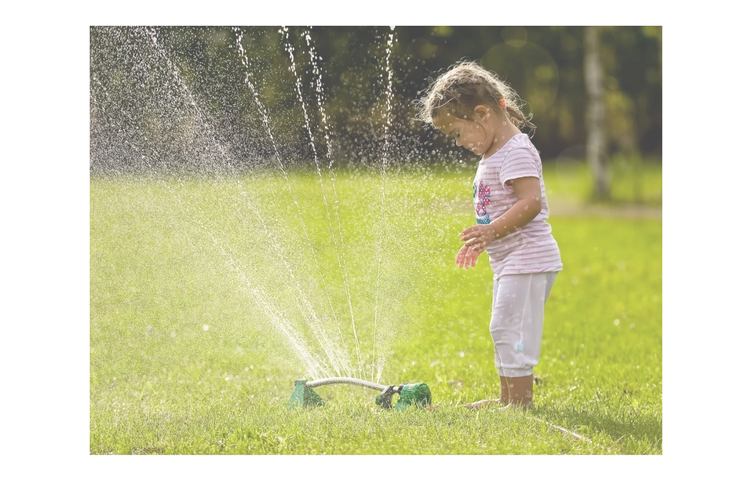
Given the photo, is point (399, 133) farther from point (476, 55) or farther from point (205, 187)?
point (476, 55)

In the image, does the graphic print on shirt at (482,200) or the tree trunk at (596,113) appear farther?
the tree trunk at (596,113)

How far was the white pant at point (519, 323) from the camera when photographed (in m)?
4.00

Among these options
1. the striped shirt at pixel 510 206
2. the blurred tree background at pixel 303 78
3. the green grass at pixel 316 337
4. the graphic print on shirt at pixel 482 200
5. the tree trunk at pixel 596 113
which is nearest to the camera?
the green grass at pixel 316 337

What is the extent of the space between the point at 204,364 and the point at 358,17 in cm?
232

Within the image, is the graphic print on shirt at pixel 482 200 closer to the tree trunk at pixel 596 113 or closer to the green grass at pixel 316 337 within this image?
the green grass at pixel 316 337

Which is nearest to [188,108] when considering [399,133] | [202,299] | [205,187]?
[205,187]

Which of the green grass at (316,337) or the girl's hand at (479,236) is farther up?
the girl's hand at (479,236)

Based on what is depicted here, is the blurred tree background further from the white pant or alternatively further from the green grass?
the white pant

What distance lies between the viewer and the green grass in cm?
374

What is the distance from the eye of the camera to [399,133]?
10.9 meters

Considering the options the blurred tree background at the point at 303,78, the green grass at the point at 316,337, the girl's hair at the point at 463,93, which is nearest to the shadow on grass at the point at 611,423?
the green grass at the point at 316,337

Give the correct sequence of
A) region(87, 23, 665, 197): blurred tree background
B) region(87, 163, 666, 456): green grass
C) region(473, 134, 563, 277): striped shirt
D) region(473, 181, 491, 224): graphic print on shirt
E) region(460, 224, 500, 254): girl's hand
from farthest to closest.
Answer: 1. region(87, 23, 665, 197): blurred tree background
2. region(473, 181, 491, 224): graphic print on shirt
3. region(473, 134, 563, 277): striped shirt
4. region(460, 224, 500, 254): girl's hand
5. region(87, 163, 666, 456): green grass

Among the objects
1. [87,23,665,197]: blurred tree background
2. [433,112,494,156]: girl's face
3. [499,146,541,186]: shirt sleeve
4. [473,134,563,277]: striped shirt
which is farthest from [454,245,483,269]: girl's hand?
[87,23,665,197]: blurred tree background

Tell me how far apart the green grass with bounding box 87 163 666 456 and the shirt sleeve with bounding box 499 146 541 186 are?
1.15 metres
